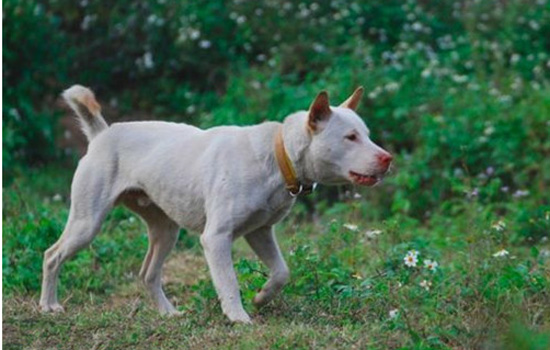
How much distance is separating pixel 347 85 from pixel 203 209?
16.4 ft

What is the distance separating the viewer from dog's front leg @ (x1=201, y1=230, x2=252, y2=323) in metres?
5.94

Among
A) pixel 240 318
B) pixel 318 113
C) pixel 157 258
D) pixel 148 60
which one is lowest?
pixel 148 60

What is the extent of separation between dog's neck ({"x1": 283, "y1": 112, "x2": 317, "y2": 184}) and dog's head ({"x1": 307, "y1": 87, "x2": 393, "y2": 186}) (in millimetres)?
31

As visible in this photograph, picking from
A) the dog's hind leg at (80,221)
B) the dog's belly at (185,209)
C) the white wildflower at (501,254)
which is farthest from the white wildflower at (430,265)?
the dog's hind leg at (80,221)

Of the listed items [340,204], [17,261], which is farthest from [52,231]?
[340,204]

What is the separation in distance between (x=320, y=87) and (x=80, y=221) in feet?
16.0

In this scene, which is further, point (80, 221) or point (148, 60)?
point (148, 60)

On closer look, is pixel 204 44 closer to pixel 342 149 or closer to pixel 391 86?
pixel 391 86

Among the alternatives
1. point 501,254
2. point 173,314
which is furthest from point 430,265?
point 173,314

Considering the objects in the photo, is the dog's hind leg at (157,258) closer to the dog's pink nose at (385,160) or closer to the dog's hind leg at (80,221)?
the dog's hind leg at (80,221)

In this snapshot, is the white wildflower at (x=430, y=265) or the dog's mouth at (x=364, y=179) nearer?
the dog's mouth at (x=364, y=179)

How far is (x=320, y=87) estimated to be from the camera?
1116 centimetres

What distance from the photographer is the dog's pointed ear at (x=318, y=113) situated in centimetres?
579

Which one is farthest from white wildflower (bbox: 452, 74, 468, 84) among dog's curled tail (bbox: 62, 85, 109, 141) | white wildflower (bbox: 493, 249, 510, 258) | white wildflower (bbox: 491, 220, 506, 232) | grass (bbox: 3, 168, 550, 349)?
→ dog's curled tail (bbox: 62, 85, 109, 141)
